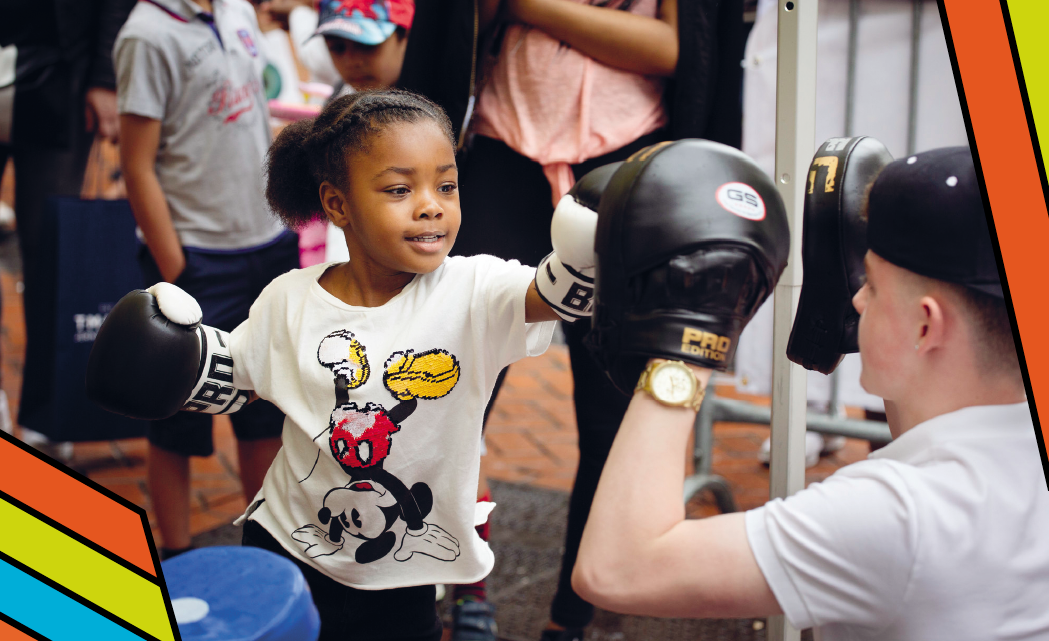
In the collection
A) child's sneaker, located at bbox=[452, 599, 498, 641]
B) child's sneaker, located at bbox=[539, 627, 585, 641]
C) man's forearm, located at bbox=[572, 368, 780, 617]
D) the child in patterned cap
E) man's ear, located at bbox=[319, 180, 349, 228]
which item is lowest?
child's sneaker, located at bbox=[539, 627, 585, 641]

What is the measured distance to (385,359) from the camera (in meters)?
1.19

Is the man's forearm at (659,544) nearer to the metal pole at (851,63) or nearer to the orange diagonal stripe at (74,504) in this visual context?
the orange diagonal stripe at (74,504)

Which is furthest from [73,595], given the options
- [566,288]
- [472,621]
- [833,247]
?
[833,247]

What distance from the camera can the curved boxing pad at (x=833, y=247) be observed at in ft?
3.39

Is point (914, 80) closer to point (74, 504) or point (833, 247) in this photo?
point (833, 247)

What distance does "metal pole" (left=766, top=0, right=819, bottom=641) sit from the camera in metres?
1.12

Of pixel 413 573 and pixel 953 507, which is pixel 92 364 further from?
pixel 953 507

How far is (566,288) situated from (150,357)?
0.57 m

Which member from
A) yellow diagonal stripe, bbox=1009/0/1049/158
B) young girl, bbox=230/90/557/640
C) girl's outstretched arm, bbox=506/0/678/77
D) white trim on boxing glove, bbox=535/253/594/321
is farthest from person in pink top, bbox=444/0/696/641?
yellow diagonal stripe, bbox=1009/0/1049/158

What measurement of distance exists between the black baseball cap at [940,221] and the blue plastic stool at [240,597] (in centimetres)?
90

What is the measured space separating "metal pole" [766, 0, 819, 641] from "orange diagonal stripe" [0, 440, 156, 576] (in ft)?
2.90

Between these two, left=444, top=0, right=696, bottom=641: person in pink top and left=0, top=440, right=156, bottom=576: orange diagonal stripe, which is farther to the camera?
left=444, top=0, right=696, bottom=641: person in pink top

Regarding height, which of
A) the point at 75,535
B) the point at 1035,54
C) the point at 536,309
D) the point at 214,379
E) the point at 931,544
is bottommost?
the point at 75,535

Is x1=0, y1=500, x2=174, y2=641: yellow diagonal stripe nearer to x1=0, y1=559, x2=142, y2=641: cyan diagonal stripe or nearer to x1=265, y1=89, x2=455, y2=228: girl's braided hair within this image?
x1=0, y1=559, x2=142, y2=641: cyan diagonal stripe
